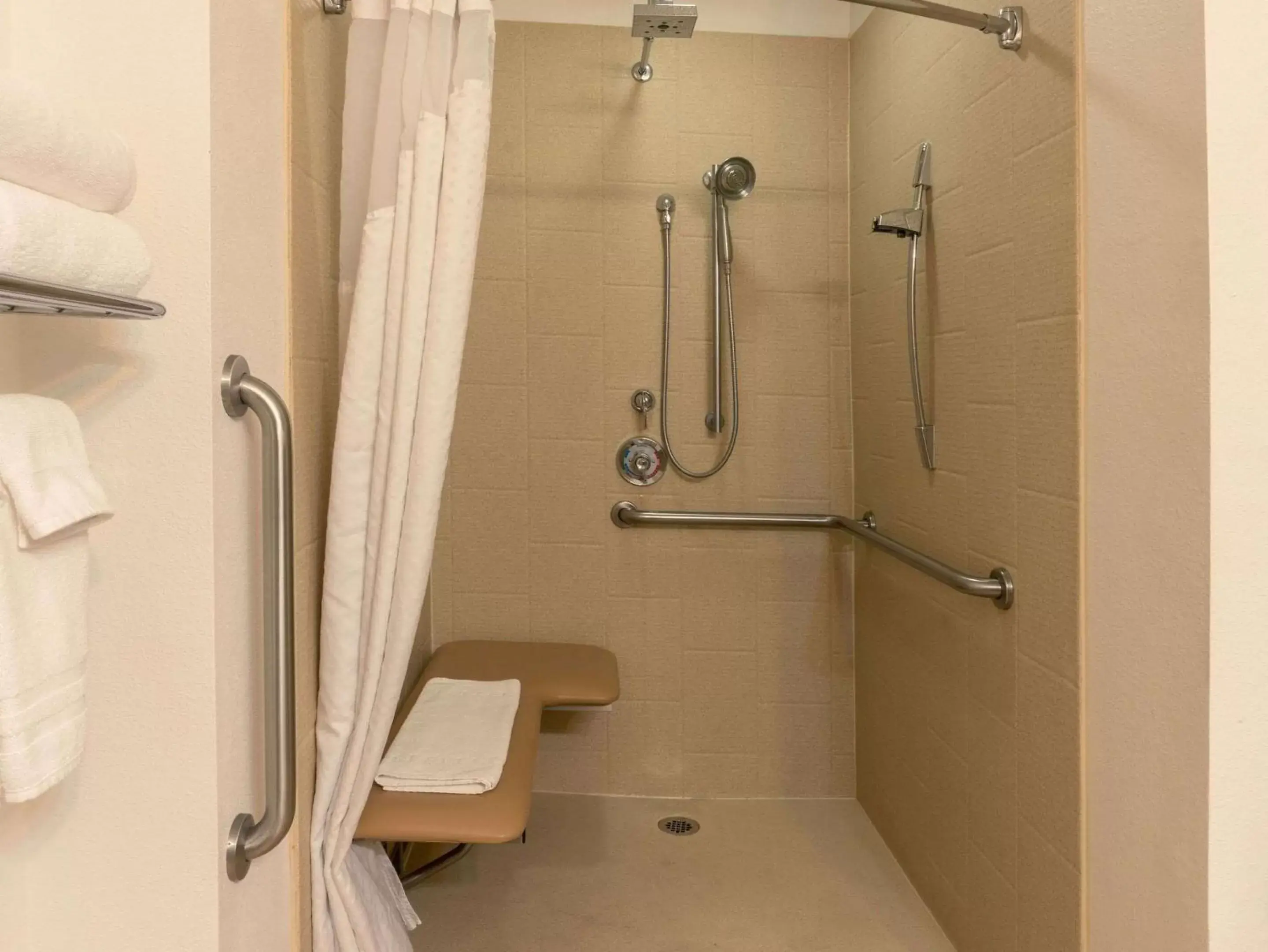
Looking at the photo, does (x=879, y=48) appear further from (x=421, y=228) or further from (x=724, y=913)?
(x=724, y=913)

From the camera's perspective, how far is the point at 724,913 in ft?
6.69

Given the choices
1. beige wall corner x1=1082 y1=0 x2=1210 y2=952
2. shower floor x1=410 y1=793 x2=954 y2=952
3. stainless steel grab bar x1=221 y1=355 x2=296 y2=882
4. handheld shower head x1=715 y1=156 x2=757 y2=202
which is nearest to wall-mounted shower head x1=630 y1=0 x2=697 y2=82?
handheld shower head x1=715 y1=156 x2=757 y2=202

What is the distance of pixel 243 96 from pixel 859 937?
76.6 inches

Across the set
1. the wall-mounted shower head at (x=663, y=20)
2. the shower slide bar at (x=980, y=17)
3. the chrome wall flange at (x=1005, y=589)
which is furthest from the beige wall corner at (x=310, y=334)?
the chrome wall flange at (x=1005, y=589)

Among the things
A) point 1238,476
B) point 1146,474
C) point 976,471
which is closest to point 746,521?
point 976,471

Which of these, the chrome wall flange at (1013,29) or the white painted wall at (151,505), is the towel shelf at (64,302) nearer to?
the white painted wall at (151,505)

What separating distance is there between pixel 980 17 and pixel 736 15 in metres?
1.09

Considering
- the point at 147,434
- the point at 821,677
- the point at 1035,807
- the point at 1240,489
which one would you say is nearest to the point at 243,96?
the point at 147,434

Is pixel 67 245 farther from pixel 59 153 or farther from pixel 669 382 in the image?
pixel 669 382

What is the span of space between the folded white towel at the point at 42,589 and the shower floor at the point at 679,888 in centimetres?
140

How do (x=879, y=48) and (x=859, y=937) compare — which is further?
(x=879, y=48)

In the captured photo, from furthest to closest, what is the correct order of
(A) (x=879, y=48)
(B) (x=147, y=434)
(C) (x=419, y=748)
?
1. (A) (x=879, y=48)
2. (C) (x=419, y=748)
3. (B) (x=147, y=434)

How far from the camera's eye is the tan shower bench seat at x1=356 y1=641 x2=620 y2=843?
1457 millimetres

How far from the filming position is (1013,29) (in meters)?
1.59
